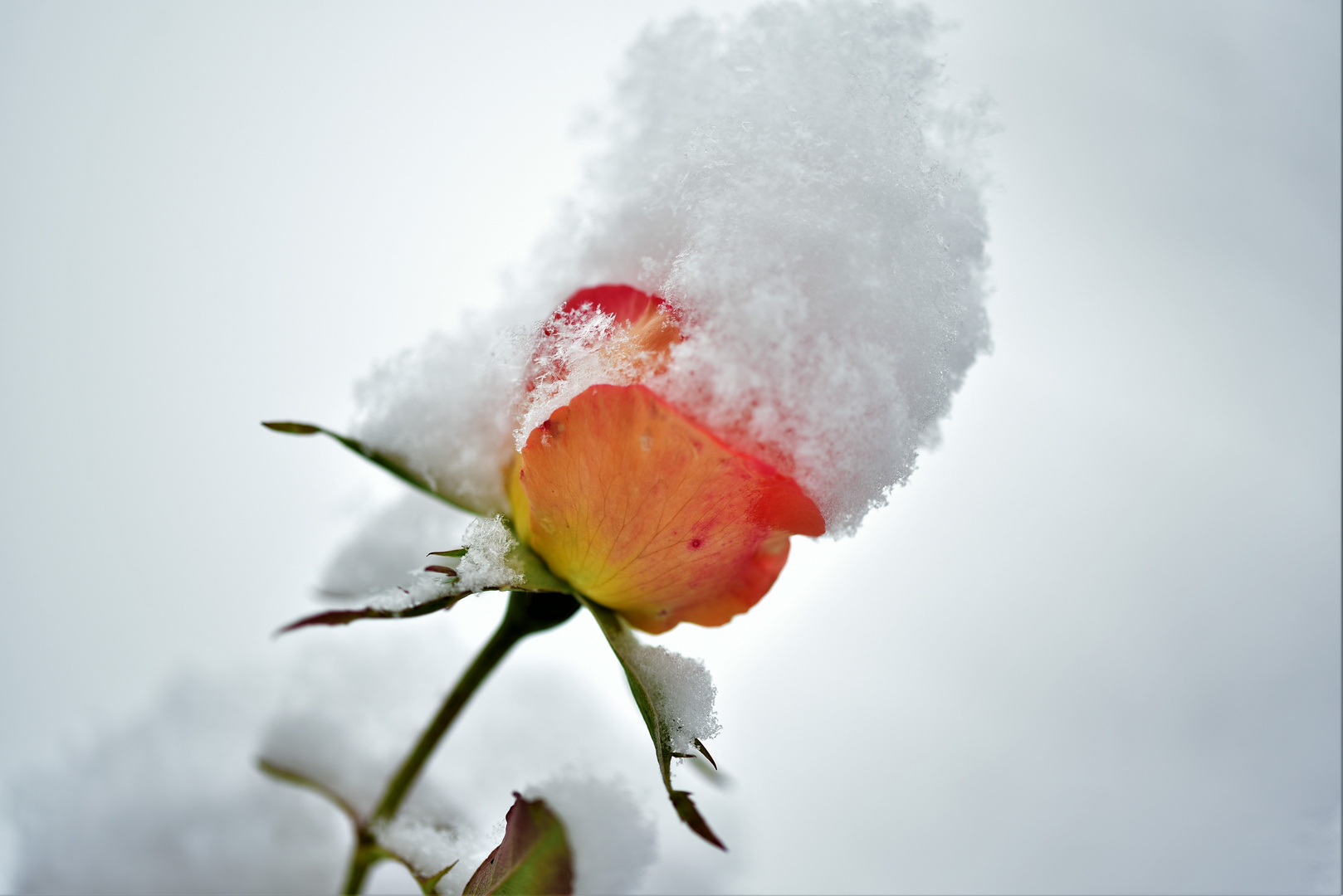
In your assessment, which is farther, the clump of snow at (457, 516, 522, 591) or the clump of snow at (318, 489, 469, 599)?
the clump of snow at (318, 489, 469, 599)

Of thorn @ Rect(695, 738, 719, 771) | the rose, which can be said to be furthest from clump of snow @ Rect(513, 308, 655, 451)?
thorn @ Rect(695, 738, 719, 771)

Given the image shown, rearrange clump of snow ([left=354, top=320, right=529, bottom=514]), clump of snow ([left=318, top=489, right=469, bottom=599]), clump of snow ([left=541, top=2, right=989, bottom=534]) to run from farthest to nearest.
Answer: clump of snow ([left=318, top=489, right=469, bottom=599]), clump of snow ([left=354, top=320, right=529, bottom=514]), clump of snow ([left=541, top=2, right=989, bottom=534])

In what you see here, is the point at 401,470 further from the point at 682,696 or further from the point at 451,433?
the point at 682,696

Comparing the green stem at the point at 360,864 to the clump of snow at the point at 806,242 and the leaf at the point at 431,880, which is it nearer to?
the leaf at the point at 431,880

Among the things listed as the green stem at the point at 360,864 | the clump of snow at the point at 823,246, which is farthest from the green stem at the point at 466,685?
the clump of snow at the point at 823,246

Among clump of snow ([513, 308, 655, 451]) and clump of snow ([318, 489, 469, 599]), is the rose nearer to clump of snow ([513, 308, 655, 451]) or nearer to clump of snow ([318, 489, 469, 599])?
clump of snow ([513, 308, 655, 451])

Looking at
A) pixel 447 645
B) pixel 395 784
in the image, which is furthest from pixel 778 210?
pixel 447 645

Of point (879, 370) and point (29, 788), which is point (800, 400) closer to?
point (879, 370)
